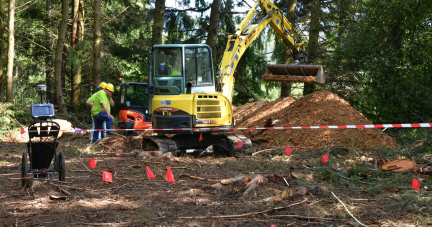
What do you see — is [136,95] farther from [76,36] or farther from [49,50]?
[49,50]

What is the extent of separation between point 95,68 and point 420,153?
40.4 feet

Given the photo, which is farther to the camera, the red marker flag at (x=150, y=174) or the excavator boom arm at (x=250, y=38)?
the excavator boom arm at (x=250, y=38)

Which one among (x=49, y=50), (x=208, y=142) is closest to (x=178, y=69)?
(x=208, y=142)

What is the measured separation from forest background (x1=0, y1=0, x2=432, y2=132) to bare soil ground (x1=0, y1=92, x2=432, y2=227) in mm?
3096

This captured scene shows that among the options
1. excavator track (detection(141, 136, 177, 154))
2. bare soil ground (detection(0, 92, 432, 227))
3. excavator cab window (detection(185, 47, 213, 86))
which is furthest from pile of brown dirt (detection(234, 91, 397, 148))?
excavator track (detection(141, 136, 177, 154))

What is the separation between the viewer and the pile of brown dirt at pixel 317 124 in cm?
1118

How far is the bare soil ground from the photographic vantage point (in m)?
5.08

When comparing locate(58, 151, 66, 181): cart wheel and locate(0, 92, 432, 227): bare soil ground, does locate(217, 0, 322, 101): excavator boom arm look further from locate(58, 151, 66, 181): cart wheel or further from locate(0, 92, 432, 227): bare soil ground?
locate(58, 151, 66, 181): cart wheel

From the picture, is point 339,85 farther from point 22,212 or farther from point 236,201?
point 22,212

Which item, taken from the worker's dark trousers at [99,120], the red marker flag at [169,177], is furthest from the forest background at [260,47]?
the red marker flag at [169,177]

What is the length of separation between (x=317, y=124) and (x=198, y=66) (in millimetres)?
3866

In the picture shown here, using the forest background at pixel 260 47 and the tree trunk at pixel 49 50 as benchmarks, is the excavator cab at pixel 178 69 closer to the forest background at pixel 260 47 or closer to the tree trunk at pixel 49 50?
the forest background at pixel 260 47

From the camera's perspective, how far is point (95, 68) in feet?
55.4

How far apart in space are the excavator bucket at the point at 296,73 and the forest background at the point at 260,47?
8.46 feet
